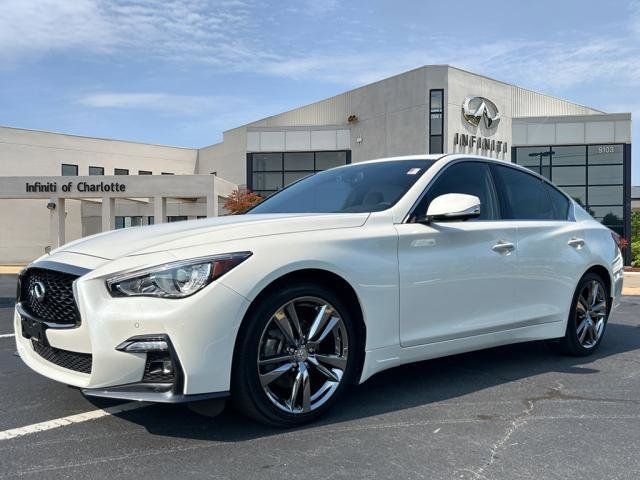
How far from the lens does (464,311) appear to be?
162 inches

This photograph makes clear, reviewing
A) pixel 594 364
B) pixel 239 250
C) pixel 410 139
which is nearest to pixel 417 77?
pixel 410 139

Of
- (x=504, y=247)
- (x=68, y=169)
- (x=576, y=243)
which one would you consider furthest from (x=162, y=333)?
(x=68, y=169)

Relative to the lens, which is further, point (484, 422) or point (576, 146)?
point (576, 146)

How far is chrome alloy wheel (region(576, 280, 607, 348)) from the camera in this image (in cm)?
531

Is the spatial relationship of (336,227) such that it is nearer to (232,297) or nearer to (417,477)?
(232,297)

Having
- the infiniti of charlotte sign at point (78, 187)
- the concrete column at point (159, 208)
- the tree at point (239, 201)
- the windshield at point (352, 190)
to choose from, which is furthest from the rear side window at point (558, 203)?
the infiniti of charlotte sign at point (78, 187)

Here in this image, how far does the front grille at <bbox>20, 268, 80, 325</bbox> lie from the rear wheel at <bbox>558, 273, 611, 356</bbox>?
4003 millimetres

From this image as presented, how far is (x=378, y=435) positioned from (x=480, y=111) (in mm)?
28698

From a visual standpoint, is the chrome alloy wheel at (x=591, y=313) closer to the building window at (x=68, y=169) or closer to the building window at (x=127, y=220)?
the building window at (x=127, y=220)

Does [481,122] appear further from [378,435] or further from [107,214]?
[378,435]

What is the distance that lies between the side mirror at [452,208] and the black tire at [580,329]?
6.19 ft

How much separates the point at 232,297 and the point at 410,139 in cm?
2778

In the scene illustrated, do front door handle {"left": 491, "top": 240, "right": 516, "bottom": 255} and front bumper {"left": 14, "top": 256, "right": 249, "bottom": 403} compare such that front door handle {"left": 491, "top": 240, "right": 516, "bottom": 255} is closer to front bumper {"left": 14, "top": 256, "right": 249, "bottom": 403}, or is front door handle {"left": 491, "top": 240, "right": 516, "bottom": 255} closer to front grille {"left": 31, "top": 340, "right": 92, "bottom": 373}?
front bumper {"left": 14, "top": 256, "right": 249, "bottom": 403}

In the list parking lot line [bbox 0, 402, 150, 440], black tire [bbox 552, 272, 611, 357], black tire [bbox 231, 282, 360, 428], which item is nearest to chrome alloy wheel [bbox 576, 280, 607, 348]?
black tire [bbox 552, 272, 611, 357]
